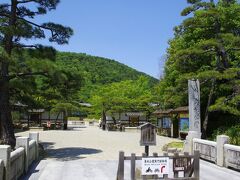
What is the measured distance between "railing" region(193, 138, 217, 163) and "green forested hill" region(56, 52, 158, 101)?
226ft

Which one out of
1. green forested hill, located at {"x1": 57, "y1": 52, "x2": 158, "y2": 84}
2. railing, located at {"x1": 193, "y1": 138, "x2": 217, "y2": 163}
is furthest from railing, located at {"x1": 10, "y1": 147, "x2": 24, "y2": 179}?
green forested hill, located at {"x1": 57, "y1": 52, "x2": 158, "y2": 84}

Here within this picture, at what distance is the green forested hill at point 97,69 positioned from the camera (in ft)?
303

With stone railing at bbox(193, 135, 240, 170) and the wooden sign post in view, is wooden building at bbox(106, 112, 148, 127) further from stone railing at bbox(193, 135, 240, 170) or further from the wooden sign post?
the wooden sign post

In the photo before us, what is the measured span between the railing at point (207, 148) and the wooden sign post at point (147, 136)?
2.91 meters

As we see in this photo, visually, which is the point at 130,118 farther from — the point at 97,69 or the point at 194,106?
the point at 97,69

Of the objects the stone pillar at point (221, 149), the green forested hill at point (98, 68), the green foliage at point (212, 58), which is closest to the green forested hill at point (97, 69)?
the green forested hill at point (98, 68)

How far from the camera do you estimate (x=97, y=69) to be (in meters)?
101

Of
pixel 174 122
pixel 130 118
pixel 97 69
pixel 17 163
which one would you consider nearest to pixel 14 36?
pixel 17 163

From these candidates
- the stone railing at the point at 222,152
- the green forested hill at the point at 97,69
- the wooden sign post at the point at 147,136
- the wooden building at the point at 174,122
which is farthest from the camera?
the green forested hill at the point at 97,69

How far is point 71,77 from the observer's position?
1761 cm

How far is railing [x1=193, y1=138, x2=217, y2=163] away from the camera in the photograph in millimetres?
15045

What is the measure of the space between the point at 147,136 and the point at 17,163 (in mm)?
4747

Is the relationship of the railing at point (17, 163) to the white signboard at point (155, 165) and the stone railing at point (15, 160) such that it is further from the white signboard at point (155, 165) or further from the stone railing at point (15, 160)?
the white signboard at point (155, 165)

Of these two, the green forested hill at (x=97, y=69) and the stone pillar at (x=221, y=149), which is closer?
the stone pillar at (x=221, y=149)
